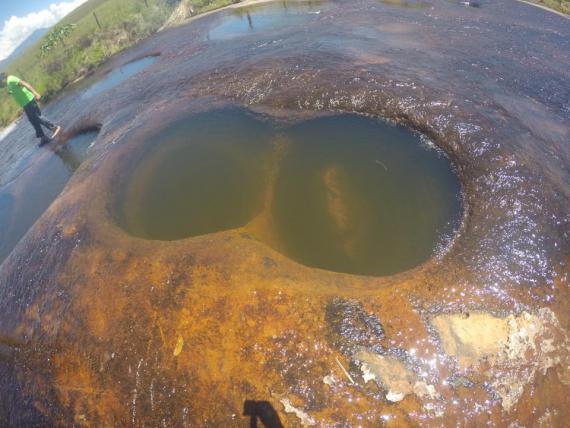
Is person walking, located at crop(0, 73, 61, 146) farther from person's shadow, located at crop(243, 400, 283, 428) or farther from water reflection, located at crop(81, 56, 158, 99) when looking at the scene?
person's shadow, located at crop(243, 400, 283, 428)

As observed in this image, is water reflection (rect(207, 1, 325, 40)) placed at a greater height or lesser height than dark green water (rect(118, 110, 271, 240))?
greater

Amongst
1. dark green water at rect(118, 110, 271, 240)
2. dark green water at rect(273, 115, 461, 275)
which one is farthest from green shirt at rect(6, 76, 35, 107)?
dark green water at rect(273, 115, 461, 275)

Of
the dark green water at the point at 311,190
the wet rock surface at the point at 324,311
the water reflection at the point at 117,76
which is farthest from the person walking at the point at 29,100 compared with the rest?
the dark green water at the point at 311,190

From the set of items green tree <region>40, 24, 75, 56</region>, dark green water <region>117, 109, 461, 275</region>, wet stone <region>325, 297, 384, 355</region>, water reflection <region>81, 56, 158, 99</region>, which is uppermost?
green tree <region>40, 24, 75, 56</region>

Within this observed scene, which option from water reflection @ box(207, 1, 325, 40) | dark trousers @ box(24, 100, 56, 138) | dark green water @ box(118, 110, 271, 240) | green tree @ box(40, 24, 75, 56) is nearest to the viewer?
dark green water @ box(118, 110, 271, 240)

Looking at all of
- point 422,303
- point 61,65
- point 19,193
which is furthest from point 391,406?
point 61,65

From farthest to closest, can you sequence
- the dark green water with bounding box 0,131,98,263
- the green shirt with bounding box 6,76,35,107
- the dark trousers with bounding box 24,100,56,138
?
the dark trousers with bounding box 24,100,56,138 < the green shirt with bounding box 6,76,35,107 < the dark green water with bounding box 0,131,98,263

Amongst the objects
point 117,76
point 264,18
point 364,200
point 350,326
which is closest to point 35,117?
point 117,76

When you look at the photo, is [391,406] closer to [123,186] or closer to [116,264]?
[116,264]
